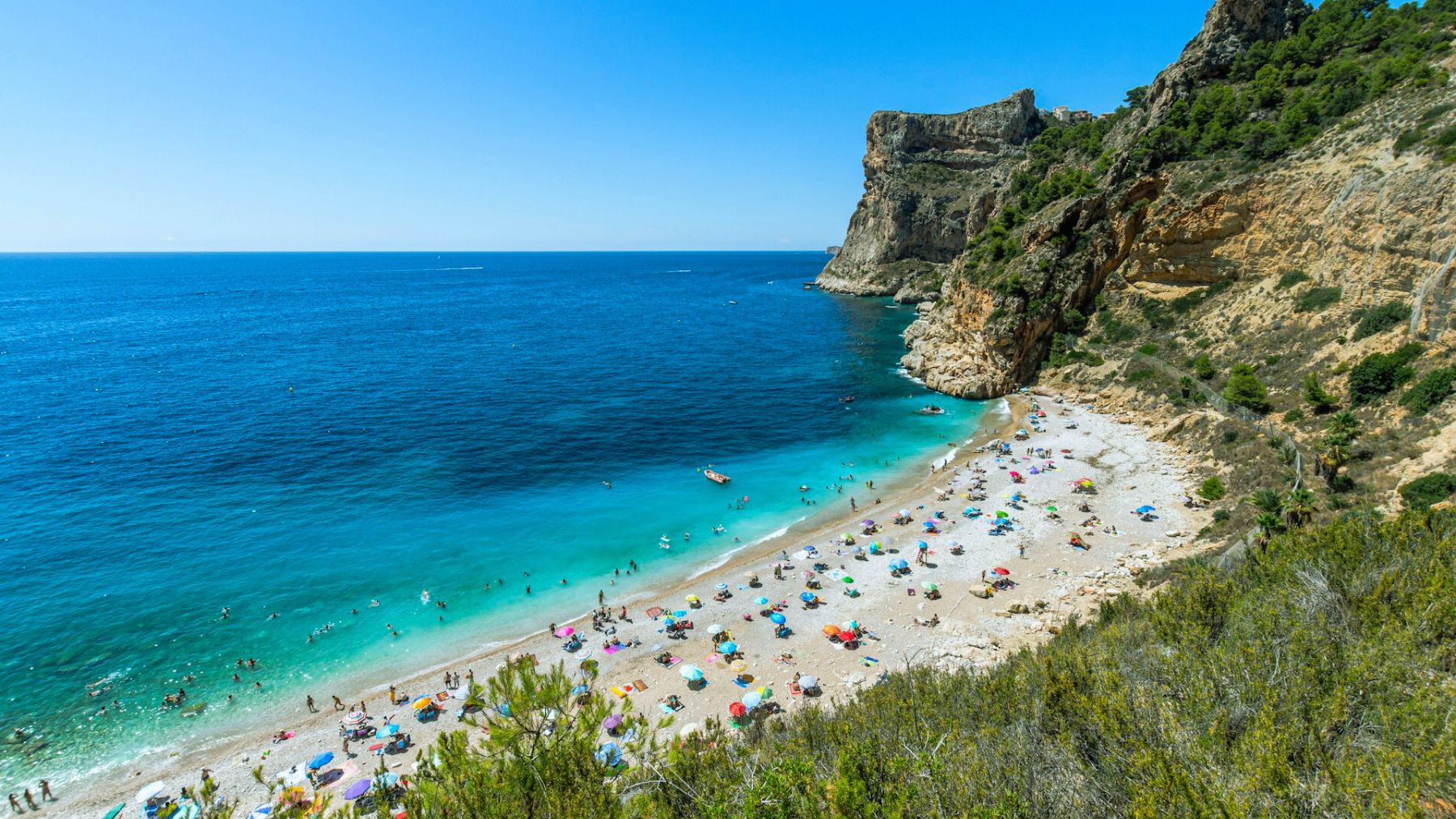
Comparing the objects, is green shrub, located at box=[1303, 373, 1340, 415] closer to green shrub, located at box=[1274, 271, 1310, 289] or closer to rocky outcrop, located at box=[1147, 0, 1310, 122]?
green shrub, located at box=[1274, 271, 1310, 289]

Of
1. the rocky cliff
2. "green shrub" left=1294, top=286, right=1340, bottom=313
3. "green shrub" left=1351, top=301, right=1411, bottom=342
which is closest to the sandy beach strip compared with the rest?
"green shrub" left=1351, top=301, right=1411, bottom=342

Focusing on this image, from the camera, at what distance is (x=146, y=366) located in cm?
7019

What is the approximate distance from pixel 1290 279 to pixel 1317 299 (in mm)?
3248

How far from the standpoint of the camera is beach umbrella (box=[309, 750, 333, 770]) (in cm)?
1977

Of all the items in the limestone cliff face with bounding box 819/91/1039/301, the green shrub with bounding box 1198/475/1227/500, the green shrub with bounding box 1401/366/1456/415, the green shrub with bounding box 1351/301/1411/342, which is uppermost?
the limestone cliff face with bounding box 819/91/1039/301

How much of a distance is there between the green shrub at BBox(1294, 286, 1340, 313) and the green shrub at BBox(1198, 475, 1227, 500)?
1572 centimetres

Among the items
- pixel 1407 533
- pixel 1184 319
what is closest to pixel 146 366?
pixel 1407 533

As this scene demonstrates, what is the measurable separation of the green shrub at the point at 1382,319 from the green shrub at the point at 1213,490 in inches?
475

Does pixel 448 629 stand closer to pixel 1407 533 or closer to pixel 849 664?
pixel 849 664

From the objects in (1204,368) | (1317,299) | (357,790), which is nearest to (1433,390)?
(1317,299)

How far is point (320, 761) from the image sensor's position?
65.2 ft

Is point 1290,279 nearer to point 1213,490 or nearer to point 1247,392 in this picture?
point 1247,392

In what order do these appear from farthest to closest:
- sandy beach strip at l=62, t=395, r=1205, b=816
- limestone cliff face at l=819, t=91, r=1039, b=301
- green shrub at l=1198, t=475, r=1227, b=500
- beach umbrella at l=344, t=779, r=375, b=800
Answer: limestone cliff face at l=819, t=91, r=1039, b=301, green shrub at l=1198, t=475, r=1227, b=500, sandy beach strip at l=62, t=395, r=1205, b=816, beach umbrella at l=344, t=779, r=375, b=800

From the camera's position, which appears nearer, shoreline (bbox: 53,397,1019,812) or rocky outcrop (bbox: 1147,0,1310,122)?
shoreline (bbox: 53,397,1019,812)
